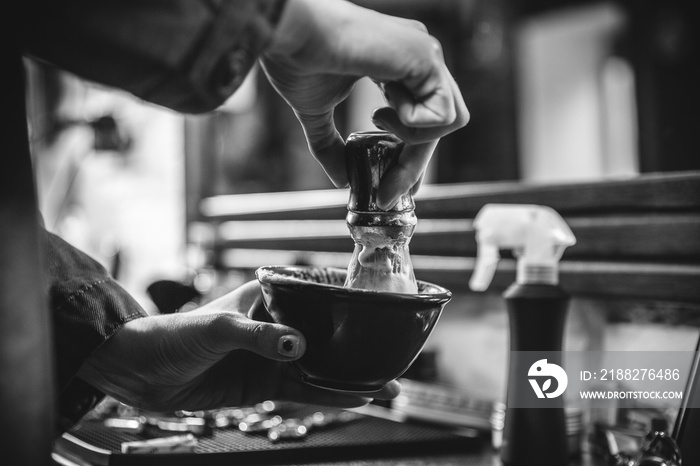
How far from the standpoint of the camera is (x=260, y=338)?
0.66 meters

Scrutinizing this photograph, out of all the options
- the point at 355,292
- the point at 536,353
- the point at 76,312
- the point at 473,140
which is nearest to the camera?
the point at 355,292

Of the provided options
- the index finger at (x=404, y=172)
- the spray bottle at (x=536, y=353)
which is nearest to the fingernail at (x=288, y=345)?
the index finger at (x=404, y=172)

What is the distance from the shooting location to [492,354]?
1.47 m

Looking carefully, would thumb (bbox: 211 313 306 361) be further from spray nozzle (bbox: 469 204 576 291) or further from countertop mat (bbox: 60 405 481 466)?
spray nozzle (bbox: 469 204 576 291)

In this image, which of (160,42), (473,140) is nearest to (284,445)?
(160,42)

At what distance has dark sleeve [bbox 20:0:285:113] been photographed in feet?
1.49

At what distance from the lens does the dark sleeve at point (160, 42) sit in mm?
455

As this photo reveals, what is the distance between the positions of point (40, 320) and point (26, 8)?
21 centimetres

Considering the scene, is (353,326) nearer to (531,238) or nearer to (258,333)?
(258,333)

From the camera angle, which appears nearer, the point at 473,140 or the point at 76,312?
the point at 76,312

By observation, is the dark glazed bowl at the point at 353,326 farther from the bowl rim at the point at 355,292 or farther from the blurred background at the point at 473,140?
the blurred background at the point at 473,140

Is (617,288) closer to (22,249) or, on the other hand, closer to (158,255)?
(22,249)

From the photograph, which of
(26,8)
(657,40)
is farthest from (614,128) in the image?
(26,8)

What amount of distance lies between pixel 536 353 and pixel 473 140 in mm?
1524
